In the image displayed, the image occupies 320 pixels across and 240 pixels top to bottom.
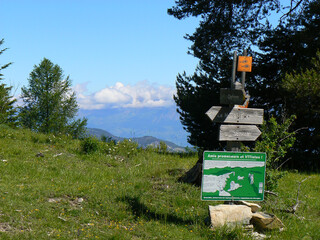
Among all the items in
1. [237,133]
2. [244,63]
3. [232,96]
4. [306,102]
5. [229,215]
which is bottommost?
[229,215]

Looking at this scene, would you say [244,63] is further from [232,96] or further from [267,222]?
[267,222]

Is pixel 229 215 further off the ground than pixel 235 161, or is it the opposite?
pixel 235 161

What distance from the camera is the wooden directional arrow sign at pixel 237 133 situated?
7.35m

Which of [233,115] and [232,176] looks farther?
[233,115]

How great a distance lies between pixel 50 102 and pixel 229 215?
33.5m

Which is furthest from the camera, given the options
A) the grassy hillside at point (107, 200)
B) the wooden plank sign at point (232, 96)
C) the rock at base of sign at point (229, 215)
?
the wooden plank sign at point (232, 96)

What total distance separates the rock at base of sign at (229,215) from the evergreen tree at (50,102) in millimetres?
31061

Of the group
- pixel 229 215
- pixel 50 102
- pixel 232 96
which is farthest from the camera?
pixel 50 102

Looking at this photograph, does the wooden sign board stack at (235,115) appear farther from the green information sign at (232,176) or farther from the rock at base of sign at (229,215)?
the rock at base of sign at (229,215)

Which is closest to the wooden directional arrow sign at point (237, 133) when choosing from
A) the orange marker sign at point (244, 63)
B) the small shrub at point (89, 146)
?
the orange marker sign at point (244, 63)

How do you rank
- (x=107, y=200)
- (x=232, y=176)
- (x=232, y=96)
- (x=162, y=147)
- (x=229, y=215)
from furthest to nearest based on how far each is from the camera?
(x=162, y=147) → (x=107, y=200) → (x=232, y=96) → (x=232, y=176) → (x=229, y=215)

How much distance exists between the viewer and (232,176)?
682cm

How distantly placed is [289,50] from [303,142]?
5.62 m

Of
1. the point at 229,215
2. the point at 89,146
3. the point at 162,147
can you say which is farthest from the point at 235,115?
the point at 162,147
